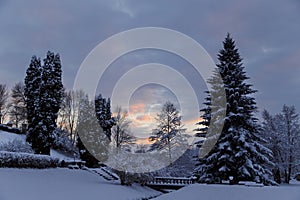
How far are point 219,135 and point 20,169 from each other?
40.6 feet

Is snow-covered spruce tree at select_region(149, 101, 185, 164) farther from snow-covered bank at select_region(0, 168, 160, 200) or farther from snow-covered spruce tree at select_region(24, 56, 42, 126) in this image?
snow-covered spruce tree at select_region(24, 56, 42, 126)

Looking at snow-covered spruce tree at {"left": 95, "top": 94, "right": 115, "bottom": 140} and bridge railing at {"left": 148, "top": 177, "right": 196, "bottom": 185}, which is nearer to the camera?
bridge railing at {"left": 148, "top": 177, "right": 196, "bottom": 185}

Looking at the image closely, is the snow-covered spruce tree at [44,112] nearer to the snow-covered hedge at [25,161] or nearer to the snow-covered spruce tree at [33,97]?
the snow-covered spruce tree at [33,97]

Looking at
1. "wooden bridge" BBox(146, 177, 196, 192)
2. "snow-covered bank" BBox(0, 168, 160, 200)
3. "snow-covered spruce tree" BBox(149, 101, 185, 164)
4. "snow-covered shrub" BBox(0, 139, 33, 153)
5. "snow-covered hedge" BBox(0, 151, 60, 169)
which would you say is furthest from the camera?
"snow-covered spruce tree" BBox(149, 101, 185, 164)

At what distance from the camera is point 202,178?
1912cm

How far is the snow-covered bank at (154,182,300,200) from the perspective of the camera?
33.3 ft

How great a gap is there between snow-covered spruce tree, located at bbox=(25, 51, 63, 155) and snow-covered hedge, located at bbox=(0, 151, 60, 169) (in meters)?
3.56

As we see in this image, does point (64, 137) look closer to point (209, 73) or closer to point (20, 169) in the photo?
point (20, 169)

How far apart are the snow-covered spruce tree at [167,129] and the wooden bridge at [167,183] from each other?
515 cm

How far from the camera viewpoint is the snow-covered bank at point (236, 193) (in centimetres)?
1016

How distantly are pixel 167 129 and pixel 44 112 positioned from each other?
1491cm

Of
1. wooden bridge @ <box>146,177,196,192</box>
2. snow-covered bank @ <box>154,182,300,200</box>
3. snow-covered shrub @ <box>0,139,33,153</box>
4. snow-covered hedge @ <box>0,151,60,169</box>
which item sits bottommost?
wooden bridge @ <box>146,177,196,192</box>

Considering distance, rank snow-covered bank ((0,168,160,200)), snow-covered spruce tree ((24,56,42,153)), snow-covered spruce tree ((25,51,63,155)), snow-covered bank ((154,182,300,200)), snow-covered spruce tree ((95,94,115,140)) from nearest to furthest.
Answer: snow-covered bank ((154,182,300,200)) → snow-covered bank ((0,168,160,200)) → snow-covered spruce tree ((25,51,63,155)) → snow-covered spruce tree ((24,56,42,153)) → snow-covered spruce tree ((95,94,115,140))

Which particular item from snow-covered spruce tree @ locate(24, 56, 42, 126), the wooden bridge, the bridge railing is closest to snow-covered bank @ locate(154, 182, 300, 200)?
the wooden bridge
